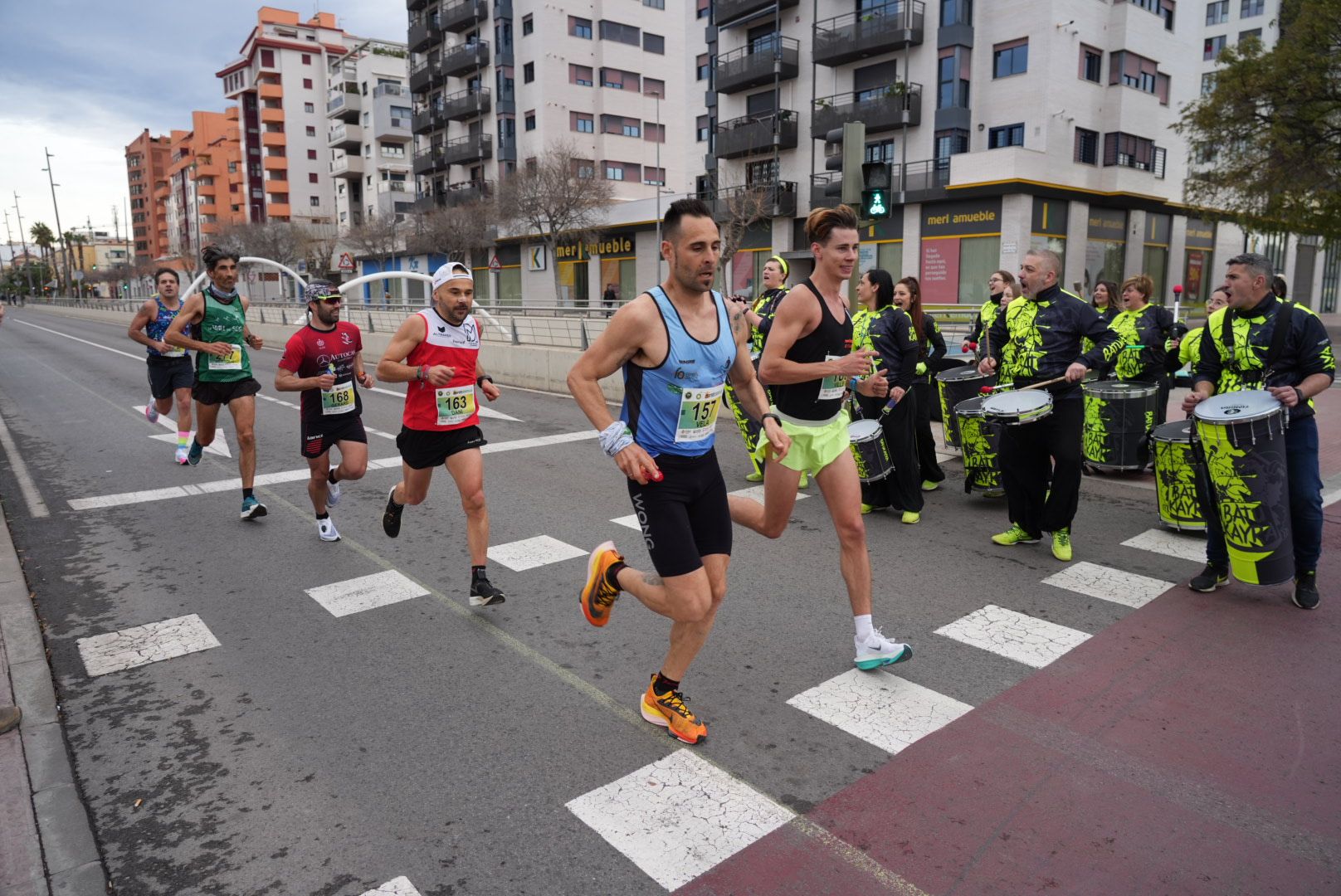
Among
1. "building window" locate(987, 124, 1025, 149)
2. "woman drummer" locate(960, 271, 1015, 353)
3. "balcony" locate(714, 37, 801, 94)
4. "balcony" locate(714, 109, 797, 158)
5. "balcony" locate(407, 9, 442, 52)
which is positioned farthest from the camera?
"balcony" locate(407, 9, 442, 52)

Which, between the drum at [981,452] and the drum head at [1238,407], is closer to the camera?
the drum head at [1238,407]

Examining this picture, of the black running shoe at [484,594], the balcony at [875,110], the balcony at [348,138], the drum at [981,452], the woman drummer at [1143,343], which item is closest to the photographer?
the black running shoe at [484,594]

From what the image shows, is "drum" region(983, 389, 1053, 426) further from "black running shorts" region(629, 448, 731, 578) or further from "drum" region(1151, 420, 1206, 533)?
"black running shorts" region(629, 448, 731, 578)

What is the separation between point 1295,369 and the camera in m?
5.30

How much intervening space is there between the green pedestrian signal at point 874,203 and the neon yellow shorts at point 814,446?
6.58 meters

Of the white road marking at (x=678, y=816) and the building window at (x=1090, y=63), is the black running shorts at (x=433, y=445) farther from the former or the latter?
the building window at (x=1090, y=63)

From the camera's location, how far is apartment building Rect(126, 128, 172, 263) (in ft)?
446

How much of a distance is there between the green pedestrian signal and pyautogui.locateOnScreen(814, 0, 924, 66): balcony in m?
28.5

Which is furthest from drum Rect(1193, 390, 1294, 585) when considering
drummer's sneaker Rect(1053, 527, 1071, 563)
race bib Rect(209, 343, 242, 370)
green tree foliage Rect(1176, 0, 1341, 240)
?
green tree foliage Rect(1176, 0, 1341, 240)

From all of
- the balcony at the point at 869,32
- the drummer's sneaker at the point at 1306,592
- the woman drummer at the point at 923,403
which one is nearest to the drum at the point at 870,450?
the woman drummer at the point at 923,403

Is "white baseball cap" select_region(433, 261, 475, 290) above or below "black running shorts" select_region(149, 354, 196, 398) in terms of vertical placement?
above

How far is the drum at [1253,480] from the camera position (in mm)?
5113

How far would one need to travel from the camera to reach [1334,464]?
29.6ft

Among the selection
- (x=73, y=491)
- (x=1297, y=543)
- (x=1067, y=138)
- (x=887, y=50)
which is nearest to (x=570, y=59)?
(x=887, y=50)
